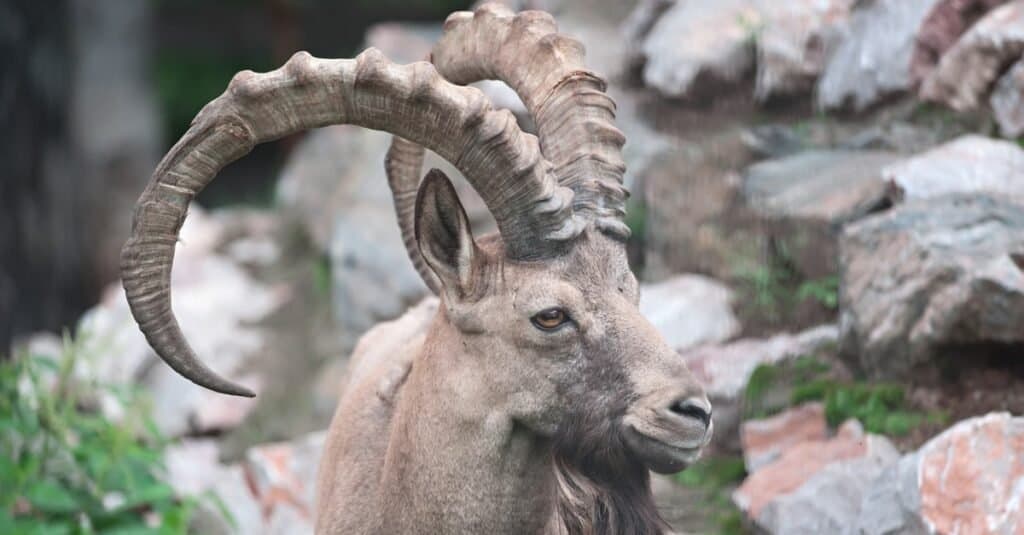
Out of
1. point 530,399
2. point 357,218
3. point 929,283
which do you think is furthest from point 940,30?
point 530,399

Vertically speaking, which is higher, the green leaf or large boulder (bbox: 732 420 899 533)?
the green leaf

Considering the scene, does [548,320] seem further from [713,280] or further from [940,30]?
[940,30]

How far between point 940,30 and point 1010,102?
3.34ft

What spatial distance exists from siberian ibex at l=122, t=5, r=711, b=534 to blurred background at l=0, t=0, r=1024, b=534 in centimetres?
101

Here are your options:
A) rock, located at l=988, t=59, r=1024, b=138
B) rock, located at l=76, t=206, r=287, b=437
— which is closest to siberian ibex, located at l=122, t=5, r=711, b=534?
rock, located at l=988, t=59, r=1024, b=138

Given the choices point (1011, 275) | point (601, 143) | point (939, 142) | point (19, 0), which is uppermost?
point (19, 0)

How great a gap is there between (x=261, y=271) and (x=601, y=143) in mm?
8024

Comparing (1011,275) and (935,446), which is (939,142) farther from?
(935,446)

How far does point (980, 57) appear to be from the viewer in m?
7.26

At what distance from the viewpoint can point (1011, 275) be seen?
539 centimetres

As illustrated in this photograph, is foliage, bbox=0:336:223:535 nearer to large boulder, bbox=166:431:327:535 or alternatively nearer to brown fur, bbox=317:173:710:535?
large boulder, bbox=166:431:327:535

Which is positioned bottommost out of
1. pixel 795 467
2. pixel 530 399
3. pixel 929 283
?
pixel 795 467

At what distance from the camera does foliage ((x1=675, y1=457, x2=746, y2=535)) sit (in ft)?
19.0

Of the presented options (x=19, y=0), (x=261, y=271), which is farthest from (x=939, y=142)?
(x=19, y=0)
